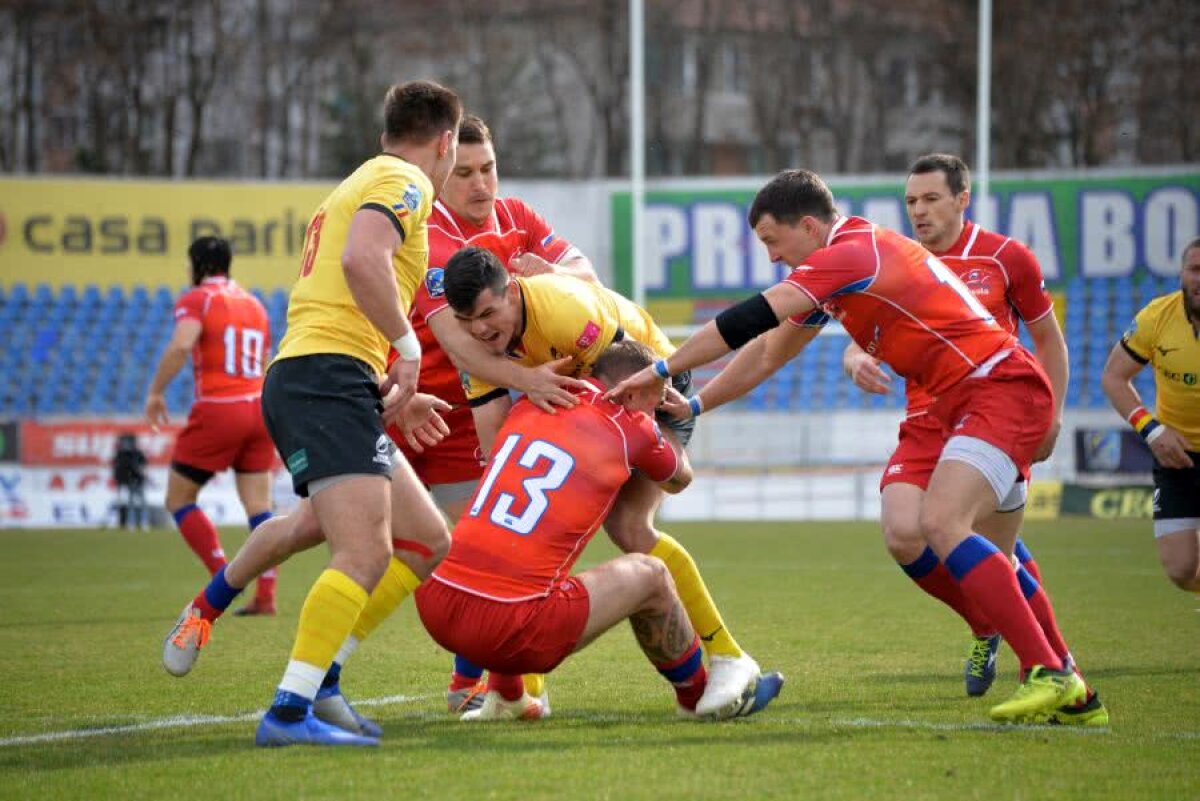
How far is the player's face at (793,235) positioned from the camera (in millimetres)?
6363

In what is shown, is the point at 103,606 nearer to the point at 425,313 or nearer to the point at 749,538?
the point at 425,313

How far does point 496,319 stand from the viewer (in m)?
6.21

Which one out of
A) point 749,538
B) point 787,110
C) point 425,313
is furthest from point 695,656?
point 787,110

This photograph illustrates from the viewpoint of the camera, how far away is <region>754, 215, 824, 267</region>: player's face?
6.36 m

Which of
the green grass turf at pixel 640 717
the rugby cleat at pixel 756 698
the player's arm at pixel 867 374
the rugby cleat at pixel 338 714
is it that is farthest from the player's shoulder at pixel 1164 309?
the rugby cleat at pixel 338 714

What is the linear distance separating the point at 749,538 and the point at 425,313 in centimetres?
1250

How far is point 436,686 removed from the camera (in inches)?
290

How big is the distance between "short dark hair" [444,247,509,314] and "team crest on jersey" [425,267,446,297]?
0.85 metres

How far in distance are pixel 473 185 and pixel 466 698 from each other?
2.22 meters

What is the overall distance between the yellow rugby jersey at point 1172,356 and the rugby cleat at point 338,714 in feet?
16.5

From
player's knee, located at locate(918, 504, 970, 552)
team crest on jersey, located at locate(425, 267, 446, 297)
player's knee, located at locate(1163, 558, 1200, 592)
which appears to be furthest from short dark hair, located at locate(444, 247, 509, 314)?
player's knee, located at locate(1163, 558, 1200, 592)

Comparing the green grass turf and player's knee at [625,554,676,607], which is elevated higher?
player's knee at [625,554,676,607]

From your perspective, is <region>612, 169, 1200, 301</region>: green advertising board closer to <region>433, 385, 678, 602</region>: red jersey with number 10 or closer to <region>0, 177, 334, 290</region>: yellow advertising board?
<region>0, 177, 334, 290</region>: yellow advertising board

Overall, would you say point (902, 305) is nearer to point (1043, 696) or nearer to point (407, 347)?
point (1043, 696)
